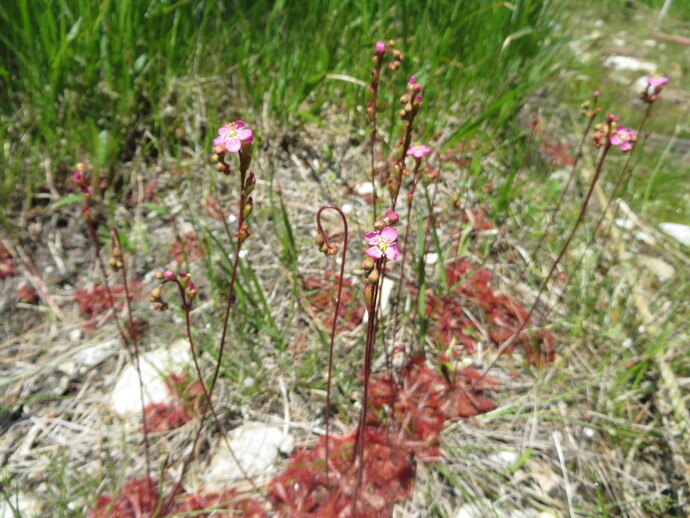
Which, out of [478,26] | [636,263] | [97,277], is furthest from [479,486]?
[478,26]

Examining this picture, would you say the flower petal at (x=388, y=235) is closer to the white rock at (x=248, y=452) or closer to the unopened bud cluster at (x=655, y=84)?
the white rock at (x=248, y=452)

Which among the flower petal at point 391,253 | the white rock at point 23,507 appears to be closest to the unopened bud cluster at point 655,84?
the flower petal at point 391,253

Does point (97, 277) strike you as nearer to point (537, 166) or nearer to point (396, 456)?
point (396, 456)

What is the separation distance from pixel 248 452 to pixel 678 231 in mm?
2951

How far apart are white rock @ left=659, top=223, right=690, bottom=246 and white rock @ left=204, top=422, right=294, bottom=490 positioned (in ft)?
8.94

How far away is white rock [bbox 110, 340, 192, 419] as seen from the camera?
7.25 feet

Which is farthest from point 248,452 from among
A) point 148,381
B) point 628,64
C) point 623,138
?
point 628,64

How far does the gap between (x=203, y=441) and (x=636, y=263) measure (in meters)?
2.65

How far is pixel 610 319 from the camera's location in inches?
103

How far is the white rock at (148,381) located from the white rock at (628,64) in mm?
5031

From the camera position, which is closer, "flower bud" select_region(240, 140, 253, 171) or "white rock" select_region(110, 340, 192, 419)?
"flower bud" select_region(240, 140, 253, 171)

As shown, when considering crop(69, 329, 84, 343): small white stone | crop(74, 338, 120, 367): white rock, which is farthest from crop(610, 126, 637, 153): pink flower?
crop(69, 329, 84, 343): small white stone

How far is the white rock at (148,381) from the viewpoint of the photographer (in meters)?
2.21

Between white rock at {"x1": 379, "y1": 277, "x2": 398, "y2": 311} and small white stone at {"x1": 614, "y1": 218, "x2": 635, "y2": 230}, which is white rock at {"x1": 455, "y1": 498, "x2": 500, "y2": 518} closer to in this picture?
white rock at {"x1": 379, "y1": 277, "x2": 398, "y2": 311}
